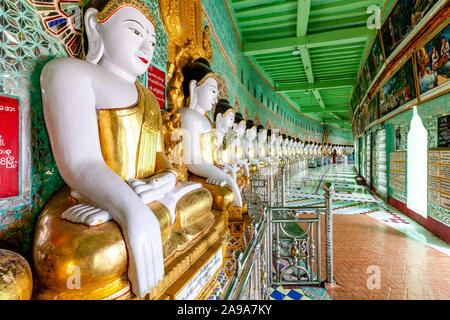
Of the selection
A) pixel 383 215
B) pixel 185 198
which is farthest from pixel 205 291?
pixel 383 215

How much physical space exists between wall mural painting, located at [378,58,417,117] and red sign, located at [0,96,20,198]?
18.9 ft

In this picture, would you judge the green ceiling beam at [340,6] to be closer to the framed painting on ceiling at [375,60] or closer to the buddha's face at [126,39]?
the framed painting on ceiling at [375,60]

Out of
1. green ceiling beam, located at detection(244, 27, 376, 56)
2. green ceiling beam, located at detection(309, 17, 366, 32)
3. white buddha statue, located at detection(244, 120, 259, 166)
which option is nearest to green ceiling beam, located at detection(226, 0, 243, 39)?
green ceiling beam, located at detection(244, 27, 376, 56)

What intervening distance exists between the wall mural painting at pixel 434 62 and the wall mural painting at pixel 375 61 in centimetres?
197

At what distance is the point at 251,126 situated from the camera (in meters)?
5.00

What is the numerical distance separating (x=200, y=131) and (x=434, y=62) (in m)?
3.95

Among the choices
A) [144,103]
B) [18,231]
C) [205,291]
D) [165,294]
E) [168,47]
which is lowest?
[205,291]

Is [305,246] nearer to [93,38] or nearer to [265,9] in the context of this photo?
[93,38]

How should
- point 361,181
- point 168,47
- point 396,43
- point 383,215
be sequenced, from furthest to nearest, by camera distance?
point 361,181 → point 383,215 → point 396,43 → point 168,47

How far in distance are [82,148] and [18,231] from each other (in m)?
0.51

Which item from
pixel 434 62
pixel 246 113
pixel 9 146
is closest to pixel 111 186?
pixel 9 146

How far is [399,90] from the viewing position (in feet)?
16.8
